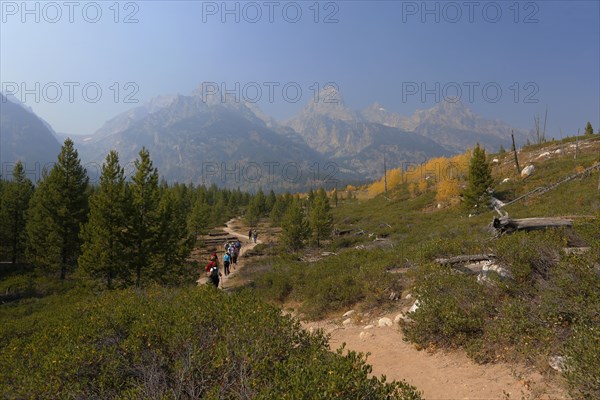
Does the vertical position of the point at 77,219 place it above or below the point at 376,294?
above

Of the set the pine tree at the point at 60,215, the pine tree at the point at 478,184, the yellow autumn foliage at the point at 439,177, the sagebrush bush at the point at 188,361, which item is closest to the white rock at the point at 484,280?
the sagebrush bush at the point at 188,361

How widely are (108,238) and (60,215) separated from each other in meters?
11.1

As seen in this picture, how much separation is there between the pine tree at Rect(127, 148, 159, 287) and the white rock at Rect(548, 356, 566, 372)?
69.8 ft

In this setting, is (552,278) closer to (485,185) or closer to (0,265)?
(485,185)

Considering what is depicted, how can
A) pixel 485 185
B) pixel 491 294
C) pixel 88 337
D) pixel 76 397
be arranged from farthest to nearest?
pixel 485 185
pixel 491 294
pixel 88 337
pixel 76 397

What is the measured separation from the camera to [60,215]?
28.6 metres

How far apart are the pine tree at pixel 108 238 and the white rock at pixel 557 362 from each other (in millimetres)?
22604

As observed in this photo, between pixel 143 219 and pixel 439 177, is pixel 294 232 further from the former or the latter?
pixel 439 177

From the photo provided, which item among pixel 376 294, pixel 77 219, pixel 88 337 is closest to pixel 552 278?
pixel 376 294

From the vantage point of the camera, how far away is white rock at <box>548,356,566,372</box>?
5.43m

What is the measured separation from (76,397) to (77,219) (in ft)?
101

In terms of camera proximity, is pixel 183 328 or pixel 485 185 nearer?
pixel 183 328

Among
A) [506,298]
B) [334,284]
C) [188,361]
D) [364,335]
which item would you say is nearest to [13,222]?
[334,284]

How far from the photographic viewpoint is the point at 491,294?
8.25 metres
